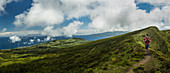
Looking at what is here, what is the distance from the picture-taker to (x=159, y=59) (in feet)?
82.4

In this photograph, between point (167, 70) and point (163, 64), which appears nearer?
point (167, 70)

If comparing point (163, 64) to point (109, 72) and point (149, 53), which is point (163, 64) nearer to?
point (149, 53)

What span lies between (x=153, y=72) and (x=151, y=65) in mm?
3462

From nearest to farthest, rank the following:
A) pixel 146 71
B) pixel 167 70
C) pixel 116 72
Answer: pixel 167 70, pixel 146 71, pixel 116 72

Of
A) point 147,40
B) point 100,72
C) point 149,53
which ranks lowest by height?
point 100,72

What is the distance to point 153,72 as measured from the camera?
1997 cm

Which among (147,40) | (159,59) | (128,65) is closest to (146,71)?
(128,65)

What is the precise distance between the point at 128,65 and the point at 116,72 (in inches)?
171

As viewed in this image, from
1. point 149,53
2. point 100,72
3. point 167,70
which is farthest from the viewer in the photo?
point 149,53

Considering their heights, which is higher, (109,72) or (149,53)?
(149,53)

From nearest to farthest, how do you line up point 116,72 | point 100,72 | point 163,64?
point 163,64, point 116,72, point 100,72

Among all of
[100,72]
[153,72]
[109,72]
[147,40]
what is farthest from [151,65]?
[100,72]

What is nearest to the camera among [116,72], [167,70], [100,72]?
[167,70]

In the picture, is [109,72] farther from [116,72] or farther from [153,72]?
[153,72]
